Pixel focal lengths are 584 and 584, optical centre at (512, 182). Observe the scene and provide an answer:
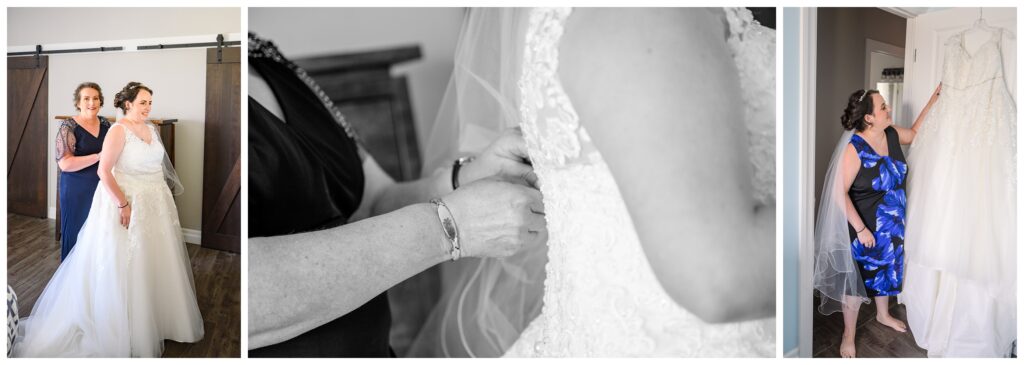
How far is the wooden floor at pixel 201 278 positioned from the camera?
5.71 feet

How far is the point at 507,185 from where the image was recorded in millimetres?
1577

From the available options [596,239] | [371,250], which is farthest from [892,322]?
[371,250]

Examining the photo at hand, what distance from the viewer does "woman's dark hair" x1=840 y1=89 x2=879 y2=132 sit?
1748 mm

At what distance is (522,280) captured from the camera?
5.32 feet

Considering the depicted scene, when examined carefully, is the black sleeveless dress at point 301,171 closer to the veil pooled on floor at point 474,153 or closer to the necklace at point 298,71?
the necklace at point 298,71

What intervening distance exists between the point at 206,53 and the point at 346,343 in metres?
0.94

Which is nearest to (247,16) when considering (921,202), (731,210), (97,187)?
(97,187)

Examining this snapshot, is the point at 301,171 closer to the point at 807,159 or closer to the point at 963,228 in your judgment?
the point at 807,159

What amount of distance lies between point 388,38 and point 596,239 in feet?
2.47

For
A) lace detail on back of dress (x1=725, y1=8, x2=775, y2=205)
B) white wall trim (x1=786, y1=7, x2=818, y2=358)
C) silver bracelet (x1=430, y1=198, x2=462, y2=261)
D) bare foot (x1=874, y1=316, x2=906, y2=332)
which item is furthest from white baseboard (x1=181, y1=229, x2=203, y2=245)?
bare foot (x1=874, y1=316, x2=906, y2=332)

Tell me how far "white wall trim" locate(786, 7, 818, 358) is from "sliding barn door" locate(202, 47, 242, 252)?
1657mm

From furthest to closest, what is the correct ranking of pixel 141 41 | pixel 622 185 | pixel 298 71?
pixel 141 41 → pixel 298 71 → pixel 622 185

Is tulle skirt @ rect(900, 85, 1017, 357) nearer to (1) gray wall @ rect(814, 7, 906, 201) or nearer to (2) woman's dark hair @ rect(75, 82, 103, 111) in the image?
(1) gray wall @ rect(814, 7, 906, 201)

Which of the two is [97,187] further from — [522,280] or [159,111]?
[522,280]
